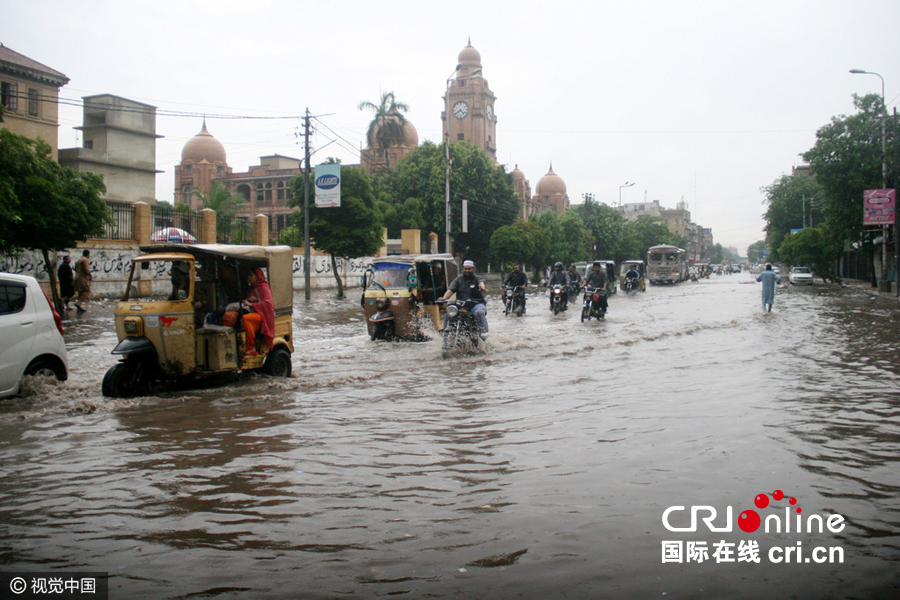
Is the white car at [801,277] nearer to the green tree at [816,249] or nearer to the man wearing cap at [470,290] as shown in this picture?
the green tree at [816,249]

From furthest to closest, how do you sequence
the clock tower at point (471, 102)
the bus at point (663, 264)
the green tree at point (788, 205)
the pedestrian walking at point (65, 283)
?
the clock tower at point (471, 102), the green tree at point (788, 205), the bus at point (663, 264), the pedestrian walking at point (65, 283)

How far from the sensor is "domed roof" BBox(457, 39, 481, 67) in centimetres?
8925

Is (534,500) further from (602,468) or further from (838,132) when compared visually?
(838,132)

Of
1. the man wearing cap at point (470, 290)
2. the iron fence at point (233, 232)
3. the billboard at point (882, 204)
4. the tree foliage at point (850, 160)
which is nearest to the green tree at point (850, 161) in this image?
the tree foliage at point (850, 160)

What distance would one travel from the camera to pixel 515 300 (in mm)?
22625

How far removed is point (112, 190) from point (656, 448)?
4639cm

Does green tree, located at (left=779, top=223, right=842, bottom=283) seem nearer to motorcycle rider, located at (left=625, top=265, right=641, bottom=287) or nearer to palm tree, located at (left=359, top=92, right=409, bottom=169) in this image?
motorcycle rider, located at (left=625, top=265, right=641, bottom=287)

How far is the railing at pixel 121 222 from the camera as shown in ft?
80.6

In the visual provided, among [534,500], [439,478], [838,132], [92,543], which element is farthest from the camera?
[838,132]

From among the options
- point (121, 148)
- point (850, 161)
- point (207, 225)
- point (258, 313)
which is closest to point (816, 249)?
point (850, 161)

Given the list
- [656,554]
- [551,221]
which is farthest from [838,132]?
[656,554]

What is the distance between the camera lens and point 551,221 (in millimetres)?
67812

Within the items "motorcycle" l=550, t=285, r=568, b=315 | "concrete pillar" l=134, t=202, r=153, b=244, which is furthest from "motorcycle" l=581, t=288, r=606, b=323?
"concrete pillar" l=134, t=202, r=153, b=244

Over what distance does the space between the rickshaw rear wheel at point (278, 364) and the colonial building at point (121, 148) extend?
39021mm
